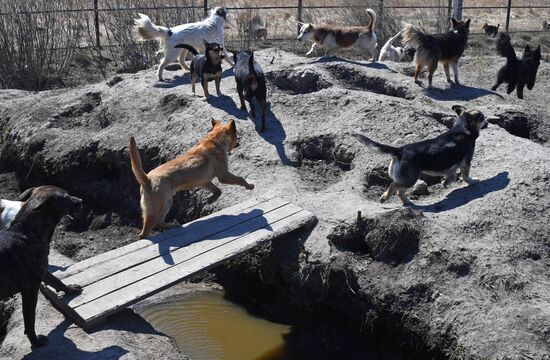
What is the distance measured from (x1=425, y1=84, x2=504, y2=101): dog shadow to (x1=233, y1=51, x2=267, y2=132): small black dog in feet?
9.43

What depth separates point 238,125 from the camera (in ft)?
35.4

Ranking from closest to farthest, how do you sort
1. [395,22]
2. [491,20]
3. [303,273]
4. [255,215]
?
1. [303,273]
2. [255,215]
3. [395,22]
4. [491,20]

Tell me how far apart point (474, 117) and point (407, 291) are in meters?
2.65

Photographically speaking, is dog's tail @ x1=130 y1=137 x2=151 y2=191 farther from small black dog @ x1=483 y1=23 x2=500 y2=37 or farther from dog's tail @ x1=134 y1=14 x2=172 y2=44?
small black dog @ x1=483 y1=23 x2=500 y2=37

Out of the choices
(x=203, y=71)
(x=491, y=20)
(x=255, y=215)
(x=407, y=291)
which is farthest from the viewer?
(x=491, y=20)

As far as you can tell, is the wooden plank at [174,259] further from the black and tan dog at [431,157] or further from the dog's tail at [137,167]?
the black and tan dog at [431,157]

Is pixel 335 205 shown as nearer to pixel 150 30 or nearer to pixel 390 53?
pixel 150 30

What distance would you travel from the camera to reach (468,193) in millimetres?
8797

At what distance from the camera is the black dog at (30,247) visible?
616cm

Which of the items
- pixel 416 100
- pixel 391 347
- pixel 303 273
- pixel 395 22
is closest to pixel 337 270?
pixel 303 273

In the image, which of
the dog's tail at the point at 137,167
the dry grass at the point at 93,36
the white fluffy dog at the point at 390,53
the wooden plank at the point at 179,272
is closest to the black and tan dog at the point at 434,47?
the white fluffy dog at the point at 390,53

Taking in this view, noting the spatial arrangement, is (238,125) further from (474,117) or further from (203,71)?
(474,117)

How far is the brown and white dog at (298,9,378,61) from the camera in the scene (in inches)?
582

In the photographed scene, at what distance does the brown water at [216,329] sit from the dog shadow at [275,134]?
6.72 ft
